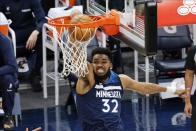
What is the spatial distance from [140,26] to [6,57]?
118 inches

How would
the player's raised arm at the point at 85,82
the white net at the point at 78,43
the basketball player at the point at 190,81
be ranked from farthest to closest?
the basketball player at the point at 190,81 < the player's raised arm at the point at 85,82 < the white net at the point at 78,43

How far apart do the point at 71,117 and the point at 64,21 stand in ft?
11.1

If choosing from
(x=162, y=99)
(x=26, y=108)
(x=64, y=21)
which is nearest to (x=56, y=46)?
(x=26, y=108)

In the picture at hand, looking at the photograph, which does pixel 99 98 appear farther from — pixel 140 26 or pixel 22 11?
pixel 22 11

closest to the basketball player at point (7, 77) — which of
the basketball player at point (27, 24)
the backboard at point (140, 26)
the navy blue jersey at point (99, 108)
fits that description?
the basketball player at point (27, 24)

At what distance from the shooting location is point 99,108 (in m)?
5.90

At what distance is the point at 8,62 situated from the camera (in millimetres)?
8094

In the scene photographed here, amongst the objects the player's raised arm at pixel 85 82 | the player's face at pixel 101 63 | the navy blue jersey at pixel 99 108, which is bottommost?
the navy blue jersey at pixel 99 108

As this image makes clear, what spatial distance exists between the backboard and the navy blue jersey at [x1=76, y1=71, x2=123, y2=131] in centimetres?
55

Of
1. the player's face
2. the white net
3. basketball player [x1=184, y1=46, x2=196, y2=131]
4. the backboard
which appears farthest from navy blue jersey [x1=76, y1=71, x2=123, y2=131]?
basketball player [x1=184, y1=46, x2=196, y2=131]

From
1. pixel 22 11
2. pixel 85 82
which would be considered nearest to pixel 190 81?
pixel 85 82

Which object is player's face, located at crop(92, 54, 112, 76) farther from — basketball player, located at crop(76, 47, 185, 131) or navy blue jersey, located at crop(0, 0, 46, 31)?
navy blue jersey, located at crop(0, 0, 46, 31)

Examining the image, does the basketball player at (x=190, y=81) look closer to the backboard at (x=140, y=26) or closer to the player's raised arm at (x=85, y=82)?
the backboard at (x=140, y=26)

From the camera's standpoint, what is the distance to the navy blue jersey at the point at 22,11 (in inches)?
388
